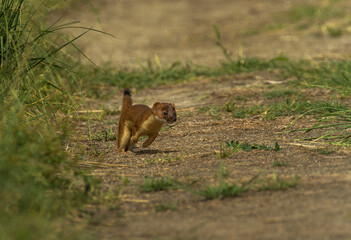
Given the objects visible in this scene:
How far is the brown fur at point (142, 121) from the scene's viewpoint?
4711mm

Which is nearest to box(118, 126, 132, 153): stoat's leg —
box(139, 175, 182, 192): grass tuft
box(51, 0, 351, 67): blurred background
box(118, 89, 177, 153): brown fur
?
box(118, 89, 177, 153): brown fur

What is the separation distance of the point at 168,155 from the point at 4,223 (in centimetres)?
211

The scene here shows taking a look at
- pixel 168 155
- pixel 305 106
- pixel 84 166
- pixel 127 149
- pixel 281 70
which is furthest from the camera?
pixel 281 70

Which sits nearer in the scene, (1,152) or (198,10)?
(1,152)

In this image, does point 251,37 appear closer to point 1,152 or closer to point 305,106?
point 305,106

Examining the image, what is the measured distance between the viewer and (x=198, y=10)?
15.6m

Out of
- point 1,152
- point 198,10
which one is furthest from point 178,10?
point 1,152

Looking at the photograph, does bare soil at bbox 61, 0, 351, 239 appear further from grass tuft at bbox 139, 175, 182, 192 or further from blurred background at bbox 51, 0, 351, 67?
blurred background at bbox 51, 0, 351, 67

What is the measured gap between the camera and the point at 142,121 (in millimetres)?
4859

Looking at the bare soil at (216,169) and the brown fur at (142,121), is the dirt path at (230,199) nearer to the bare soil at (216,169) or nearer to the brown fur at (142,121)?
the bare soil at (216,169)

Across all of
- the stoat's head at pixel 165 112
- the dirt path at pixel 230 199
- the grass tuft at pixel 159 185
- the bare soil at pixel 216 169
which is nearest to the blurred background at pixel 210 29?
the bare soil at pixel 216 169

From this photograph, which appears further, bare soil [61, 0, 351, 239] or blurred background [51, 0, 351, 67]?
blurred background [51, 0, 351, 67]

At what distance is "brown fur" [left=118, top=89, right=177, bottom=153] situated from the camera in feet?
15.5

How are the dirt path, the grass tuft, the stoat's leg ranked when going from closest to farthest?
the dirt path < the grass tuft < the stoat's leg
